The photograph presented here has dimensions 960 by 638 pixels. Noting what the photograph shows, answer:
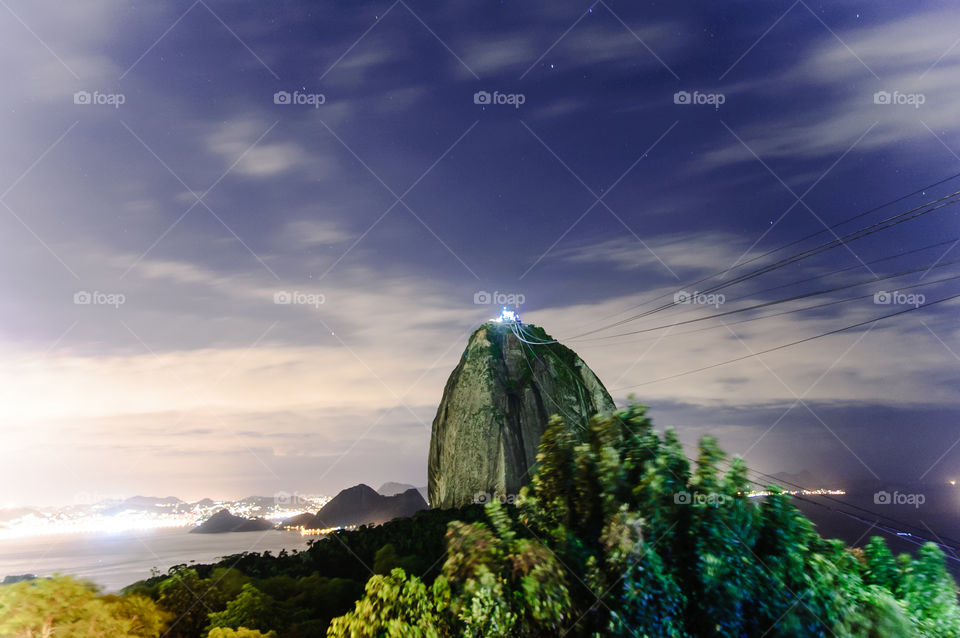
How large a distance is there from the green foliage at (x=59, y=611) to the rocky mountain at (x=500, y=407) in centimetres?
2823

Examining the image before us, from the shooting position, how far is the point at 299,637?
1157 centimetres

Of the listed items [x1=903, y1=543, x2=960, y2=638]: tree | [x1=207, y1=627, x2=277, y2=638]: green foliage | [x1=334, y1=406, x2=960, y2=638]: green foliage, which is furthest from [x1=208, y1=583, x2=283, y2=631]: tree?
[x1=903, y1=543, x2=960, y2=638]: tree

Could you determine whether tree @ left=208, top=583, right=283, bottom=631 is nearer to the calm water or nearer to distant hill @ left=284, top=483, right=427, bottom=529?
the calm water

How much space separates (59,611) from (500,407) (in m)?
32.4

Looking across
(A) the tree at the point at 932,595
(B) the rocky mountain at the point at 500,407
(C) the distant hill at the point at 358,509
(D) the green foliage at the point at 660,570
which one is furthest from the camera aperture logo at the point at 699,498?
(C) the distant hill at the point at 358,509

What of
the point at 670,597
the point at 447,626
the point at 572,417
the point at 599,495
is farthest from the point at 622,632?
the point at 572,417

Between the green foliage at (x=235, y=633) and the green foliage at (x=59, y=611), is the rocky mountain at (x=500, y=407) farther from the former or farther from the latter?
the green foliage at (x=59, y=611)

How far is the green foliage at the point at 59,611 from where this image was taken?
9125mm

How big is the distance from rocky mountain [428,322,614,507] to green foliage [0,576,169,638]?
2823 cm

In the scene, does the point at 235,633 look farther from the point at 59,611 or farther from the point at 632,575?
the point at 632,575

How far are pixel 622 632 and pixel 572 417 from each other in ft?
115

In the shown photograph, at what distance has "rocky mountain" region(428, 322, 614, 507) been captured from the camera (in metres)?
39.3

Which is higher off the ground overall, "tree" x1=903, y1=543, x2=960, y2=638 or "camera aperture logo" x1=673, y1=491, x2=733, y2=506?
"camera aperture logo" x1=673, y1=491, x2=733, y2=506

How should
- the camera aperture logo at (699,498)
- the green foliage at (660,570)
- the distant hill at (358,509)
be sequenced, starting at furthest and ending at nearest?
the distant hill at (358,509) < the camera aperture logo at (699,498) < the green foliage at (660,570)
